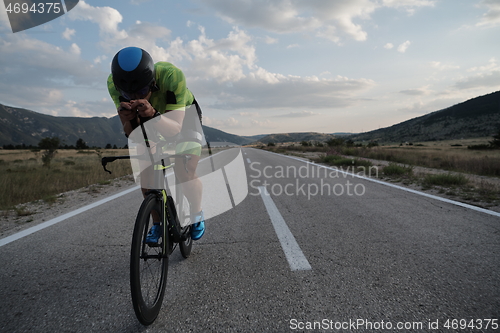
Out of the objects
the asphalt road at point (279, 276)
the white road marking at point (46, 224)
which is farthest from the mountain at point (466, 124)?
the white road marking at point (46, 224)

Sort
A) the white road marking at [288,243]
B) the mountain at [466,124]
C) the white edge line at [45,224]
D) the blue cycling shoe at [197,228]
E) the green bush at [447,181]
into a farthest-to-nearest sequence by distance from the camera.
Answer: the mountain at [466,124] < the green bush at [447,181] < the white edge line at [45,224] < the blue cycling shoe at [197,228] < the white road marking at [288,243]

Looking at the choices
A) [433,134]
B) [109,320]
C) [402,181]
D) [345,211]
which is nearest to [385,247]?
[345,211]

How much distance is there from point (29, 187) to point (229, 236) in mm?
6416

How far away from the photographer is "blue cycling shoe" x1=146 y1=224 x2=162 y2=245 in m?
1.84

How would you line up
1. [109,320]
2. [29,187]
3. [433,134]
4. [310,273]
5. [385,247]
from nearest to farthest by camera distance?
[109,320] < [310,273] < [385,247] < [29,187] < [433,134]

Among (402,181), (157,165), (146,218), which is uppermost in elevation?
(157,165)

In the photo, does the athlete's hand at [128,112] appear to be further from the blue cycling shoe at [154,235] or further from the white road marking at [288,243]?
the white road marking at [288,243]

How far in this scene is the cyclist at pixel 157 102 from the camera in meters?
1.76

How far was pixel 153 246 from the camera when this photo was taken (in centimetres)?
185

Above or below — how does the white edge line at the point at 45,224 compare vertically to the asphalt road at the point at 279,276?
above

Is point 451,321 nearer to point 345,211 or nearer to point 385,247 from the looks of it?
point 385,247

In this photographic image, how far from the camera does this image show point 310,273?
2.29 metres

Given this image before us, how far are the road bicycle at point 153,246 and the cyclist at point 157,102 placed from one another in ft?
0.27

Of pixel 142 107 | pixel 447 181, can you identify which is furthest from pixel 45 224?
pixel 447 181
